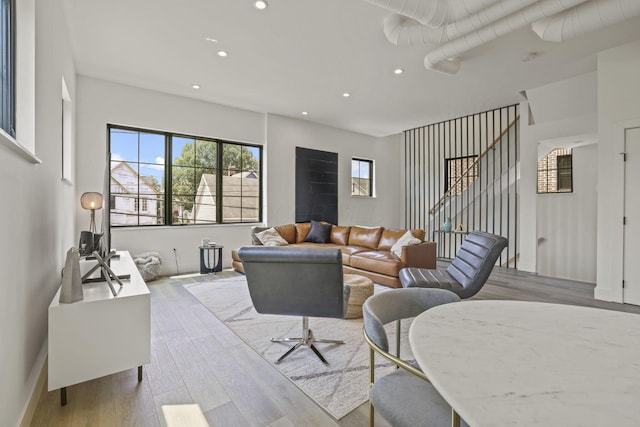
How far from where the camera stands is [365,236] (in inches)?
215

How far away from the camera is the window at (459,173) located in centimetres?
747

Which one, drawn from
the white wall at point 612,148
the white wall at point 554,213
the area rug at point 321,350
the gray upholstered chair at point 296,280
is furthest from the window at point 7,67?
the white wall at point 554,213

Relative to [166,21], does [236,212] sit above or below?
below

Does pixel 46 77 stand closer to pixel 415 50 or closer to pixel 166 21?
pixel 166 21

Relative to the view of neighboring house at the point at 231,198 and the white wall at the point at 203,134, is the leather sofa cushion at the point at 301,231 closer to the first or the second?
the white wall at the point at 203,134

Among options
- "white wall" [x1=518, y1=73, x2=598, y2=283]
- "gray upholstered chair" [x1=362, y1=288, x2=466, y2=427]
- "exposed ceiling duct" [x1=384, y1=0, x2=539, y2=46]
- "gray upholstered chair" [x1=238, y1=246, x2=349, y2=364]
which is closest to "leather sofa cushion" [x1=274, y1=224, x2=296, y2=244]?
"gray upholstered chair" [x1=238, y1=246, x2=349, y2=364]

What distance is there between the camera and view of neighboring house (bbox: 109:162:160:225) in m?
4.84

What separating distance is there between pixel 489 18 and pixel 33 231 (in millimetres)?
3860

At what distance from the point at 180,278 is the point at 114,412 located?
11.1 feet

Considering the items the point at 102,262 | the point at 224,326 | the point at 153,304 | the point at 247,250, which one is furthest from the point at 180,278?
the point at 247,250

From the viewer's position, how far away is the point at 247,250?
7.25 feet

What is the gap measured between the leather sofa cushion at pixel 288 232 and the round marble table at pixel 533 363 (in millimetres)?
4693

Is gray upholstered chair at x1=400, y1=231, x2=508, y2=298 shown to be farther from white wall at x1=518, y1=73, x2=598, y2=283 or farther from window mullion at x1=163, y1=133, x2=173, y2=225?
window mullion at x1=163, y1=133, x2=173, y2=225

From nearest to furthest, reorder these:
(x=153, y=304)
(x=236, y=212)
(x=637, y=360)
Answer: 1. (x=637, y=360)
2. (x=153, y=304)
3. (x=236, y=212)
